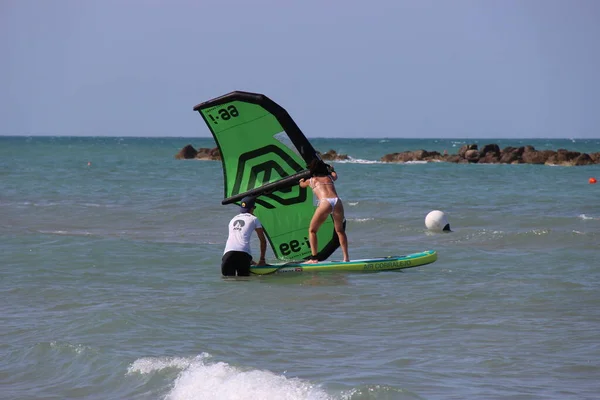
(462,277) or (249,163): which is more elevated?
(249,163)

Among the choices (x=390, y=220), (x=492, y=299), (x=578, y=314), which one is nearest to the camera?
(x=578, y=314)

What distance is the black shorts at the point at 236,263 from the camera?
1212 centimetres

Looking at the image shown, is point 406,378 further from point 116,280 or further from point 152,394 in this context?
point 116,280

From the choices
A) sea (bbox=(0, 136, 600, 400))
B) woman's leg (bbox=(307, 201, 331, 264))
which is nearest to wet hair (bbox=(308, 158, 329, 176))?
woman's leg (bbox=(307, 201, 331, 264))

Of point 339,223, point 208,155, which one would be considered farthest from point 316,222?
point 208,155

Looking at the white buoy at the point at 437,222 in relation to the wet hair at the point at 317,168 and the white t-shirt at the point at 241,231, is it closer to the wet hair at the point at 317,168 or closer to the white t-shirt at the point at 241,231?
the wet hair at the point at 317,168

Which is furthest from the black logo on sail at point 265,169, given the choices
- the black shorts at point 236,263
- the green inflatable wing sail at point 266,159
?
the black shorts at point 236,263

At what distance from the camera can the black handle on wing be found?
12.5 m

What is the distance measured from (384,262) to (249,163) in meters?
2.39

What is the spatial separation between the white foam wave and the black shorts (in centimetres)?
468

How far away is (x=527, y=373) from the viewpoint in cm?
727

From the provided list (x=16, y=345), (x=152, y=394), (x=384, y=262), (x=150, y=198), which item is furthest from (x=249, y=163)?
(x=150, y=198)

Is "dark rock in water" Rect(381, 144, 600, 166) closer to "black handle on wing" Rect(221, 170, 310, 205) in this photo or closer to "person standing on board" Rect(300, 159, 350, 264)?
"person standing on board" Rect(300, 159, 350, 264)

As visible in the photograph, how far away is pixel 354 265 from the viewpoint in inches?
488
